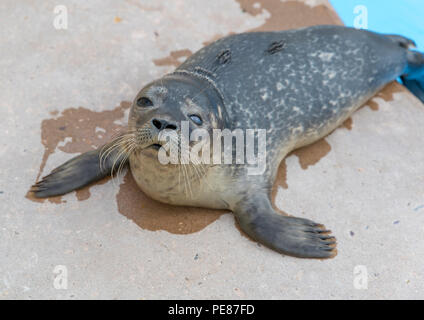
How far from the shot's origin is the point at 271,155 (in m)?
3.67

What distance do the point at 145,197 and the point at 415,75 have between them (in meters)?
3.01

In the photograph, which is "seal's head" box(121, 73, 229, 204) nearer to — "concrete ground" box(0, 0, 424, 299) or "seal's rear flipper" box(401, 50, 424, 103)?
"concrete ground" box(0, 0, 424, 299)

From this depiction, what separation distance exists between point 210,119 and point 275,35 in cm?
130

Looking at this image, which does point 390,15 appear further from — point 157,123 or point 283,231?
point 157,123

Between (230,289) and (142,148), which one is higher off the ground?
(142,148)

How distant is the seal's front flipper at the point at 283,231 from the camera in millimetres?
3229

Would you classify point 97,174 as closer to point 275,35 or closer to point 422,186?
point 275,35

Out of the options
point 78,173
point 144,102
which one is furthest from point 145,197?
point 144,102

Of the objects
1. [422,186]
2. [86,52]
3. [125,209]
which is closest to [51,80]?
[86,52]

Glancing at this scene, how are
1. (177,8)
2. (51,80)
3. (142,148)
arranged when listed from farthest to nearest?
(177,8) < (51,80) < (142,148)

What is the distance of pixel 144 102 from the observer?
3.03 metres

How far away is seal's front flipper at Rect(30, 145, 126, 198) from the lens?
3475 mm

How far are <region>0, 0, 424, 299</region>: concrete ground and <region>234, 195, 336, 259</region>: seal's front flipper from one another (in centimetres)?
8

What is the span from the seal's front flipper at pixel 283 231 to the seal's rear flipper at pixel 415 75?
224 centimetres
